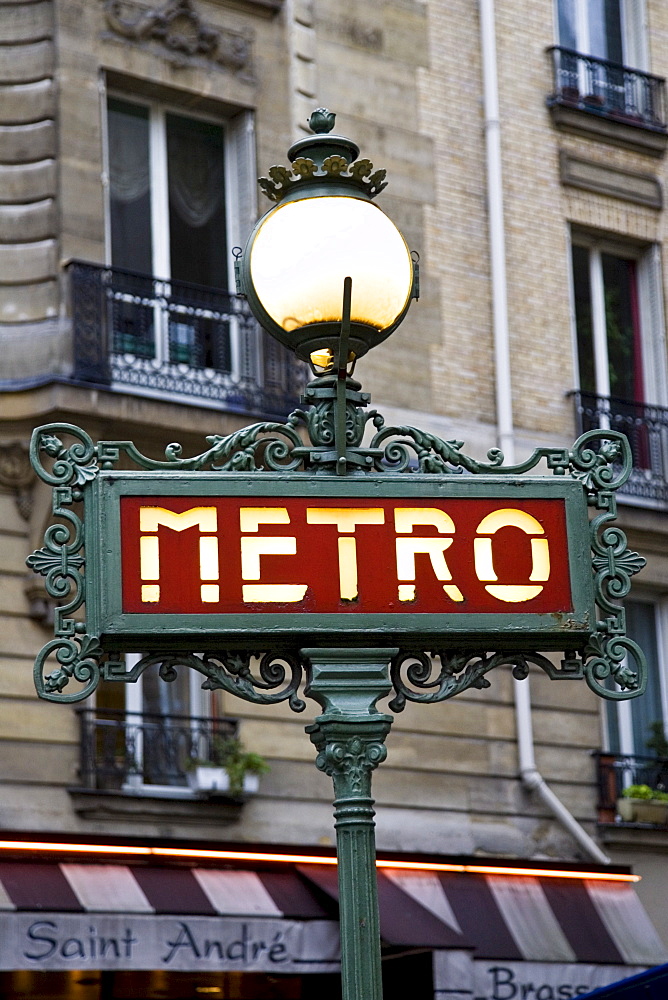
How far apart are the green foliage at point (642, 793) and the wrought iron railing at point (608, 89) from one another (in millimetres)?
6770

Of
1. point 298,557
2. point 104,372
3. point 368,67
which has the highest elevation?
point 368,67

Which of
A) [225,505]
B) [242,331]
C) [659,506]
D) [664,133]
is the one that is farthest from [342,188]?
[664,133]

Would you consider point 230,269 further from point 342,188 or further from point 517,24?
point 342,188

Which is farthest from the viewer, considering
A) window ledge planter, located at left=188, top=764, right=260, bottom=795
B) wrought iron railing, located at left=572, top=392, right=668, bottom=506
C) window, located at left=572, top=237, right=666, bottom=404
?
window, located at left=572, top=237, right=666, bottom=404

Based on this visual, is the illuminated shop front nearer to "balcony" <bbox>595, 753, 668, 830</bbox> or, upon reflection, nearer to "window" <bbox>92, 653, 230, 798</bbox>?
"window" <bbox>92, 653, 230, 798</bbox>

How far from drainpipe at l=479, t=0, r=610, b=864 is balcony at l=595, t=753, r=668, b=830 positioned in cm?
45

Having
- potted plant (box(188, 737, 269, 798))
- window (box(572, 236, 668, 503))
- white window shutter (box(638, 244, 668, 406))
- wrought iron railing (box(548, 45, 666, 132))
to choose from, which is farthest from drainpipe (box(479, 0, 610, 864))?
potted plant (box(188, 737, 269, 798))

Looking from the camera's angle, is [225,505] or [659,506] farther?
[659,506]

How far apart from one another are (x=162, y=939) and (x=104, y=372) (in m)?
4.36

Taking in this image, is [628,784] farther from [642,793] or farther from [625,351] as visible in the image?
[625,351]

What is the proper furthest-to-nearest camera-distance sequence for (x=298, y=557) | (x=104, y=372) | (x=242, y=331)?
(x=242, y=331)
(x=104, y=372)
(x=298, y=557)

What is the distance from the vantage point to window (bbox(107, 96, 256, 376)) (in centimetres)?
1548

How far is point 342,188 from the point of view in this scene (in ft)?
16.9

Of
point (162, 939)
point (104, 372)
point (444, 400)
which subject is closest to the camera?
point (162, 939)
